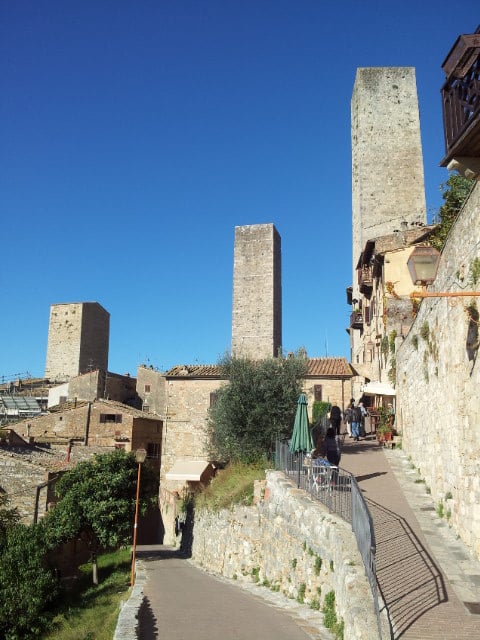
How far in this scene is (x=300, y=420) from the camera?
15625 mm

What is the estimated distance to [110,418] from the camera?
32812mm

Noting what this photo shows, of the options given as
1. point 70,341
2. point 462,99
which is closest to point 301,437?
point 462,99

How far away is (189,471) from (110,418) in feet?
31.3

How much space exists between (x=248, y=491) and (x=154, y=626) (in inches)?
254

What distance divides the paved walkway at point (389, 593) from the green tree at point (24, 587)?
302 cm

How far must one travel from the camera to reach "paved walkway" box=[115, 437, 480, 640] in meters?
6.54

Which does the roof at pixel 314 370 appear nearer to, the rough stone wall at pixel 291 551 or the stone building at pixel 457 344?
the rough stone wall at pixel 291 551

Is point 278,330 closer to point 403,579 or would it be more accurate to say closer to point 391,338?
point 391,338

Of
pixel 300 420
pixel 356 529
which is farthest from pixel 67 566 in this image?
pixel 356 529

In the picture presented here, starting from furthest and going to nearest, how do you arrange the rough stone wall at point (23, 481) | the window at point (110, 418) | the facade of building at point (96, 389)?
the facade of building at point (96, 389) → the window at point (110, 418) → the rough stone wall at point (23, 481)

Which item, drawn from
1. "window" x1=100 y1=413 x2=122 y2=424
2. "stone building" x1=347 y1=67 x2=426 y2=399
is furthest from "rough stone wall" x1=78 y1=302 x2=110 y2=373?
"stone building" x1=347 y1=67 x2=426 y2=399

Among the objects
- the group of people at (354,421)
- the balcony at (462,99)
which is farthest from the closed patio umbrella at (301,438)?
the balcony at (462,99)

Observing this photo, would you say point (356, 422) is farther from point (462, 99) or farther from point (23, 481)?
point (462, 99)

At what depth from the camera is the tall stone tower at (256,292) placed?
3566cm
